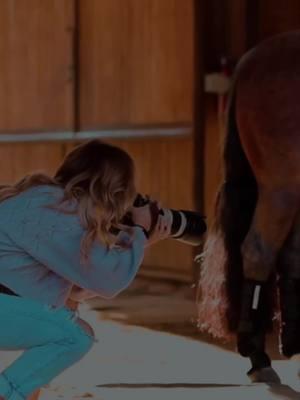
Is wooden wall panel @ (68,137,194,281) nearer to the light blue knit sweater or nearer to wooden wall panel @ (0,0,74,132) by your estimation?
wooden wall panel @ (0,0,74,132)

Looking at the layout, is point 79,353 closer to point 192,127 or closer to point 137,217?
point 137,217

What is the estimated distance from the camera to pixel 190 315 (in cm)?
563

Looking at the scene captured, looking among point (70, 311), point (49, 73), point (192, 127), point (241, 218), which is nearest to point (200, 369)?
point (241, 218)

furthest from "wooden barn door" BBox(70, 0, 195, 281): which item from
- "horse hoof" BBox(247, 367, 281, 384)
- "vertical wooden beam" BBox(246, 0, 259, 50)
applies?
"horse hoof" BBox(247, 367, 281, 384)

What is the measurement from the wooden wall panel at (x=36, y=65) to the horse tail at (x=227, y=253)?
11.8ft

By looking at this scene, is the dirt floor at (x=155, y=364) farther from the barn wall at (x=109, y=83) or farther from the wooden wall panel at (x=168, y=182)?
the barn wall at (x=109, y=83)

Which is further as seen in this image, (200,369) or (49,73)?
(49,73)

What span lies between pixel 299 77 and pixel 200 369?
1.10 m

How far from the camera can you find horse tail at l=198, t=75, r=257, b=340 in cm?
388

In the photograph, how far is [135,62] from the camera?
6.91 m

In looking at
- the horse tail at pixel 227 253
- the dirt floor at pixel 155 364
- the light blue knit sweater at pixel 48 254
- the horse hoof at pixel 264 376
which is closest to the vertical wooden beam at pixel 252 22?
the dirt floor at pixel 155 364

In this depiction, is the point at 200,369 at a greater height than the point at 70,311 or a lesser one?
lesser

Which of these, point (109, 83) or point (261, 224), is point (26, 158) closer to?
point (109, 83)

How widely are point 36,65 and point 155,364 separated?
4001mm
